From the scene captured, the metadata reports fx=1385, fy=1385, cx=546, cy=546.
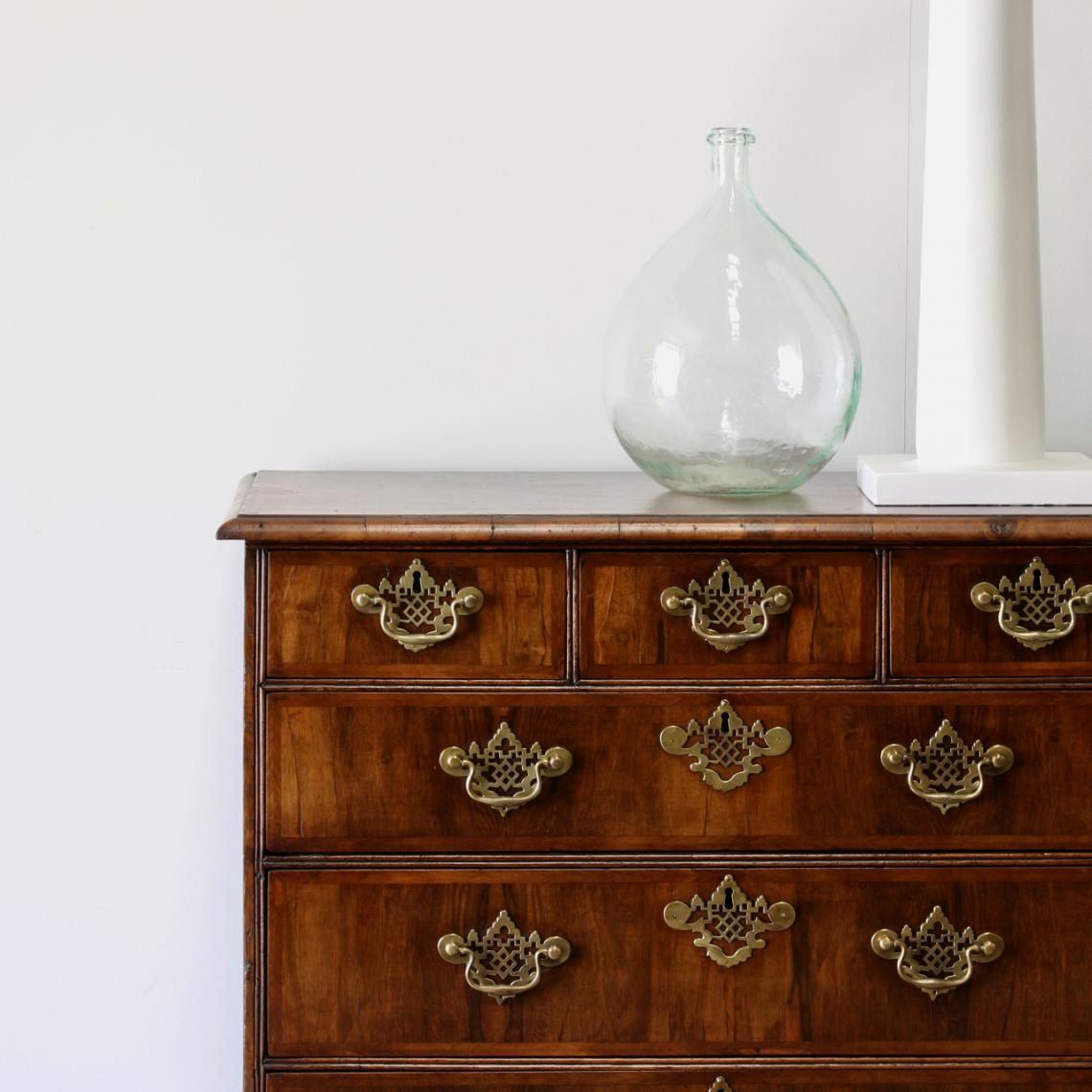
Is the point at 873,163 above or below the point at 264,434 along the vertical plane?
above

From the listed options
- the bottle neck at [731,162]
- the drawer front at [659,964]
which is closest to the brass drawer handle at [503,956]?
the drawer front at [659,964]

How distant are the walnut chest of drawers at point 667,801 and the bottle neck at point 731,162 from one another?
1.14 feet

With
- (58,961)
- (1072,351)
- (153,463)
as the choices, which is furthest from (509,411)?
(58,961)

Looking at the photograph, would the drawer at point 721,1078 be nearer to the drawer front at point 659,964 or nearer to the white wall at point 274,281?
the drawer front at point 659,964

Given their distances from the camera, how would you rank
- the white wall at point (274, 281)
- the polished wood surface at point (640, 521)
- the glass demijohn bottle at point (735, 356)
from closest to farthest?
the polished wood surface at point (640, 521), the glass demijohn bottle at point (735, 356), the white wall at point (274, 281)

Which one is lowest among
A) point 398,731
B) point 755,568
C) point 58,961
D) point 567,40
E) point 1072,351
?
point 58,961

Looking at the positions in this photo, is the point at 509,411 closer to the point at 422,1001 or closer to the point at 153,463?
the point at 153,463

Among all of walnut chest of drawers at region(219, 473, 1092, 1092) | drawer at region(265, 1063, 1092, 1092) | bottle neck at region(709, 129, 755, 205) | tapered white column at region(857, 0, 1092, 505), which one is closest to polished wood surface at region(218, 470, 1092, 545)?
walnut chest of drawers at region(219, 473, 1092, 1092)

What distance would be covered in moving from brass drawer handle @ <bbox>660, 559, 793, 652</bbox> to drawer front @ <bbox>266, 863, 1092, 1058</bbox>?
0.80 ft

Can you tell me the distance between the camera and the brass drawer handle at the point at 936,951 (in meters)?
1.39

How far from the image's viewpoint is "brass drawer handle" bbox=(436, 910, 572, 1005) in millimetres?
1389

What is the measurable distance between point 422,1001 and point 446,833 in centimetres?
18

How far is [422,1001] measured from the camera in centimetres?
141

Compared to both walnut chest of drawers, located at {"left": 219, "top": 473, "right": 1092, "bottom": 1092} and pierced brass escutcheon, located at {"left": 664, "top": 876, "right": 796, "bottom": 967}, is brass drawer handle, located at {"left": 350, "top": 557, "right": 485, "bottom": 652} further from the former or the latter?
pierced brass escutcheon, located at {"left": 664, "top": 876, "right": 796, "bottom": 967}
